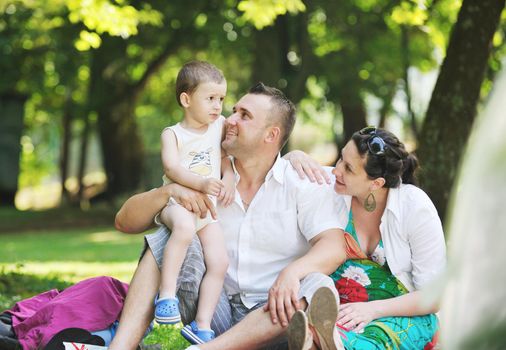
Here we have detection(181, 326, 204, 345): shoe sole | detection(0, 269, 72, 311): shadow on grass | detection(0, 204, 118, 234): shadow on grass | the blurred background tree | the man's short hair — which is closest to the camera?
detection(181, 326, 204, 345): shoe sole

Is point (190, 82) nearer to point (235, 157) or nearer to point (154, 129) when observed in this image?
point (235, 157)

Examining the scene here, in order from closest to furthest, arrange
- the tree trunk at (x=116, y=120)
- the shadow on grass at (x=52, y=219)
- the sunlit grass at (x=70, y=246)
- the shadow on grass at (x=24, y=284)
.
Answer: the shadow on grass at (x=24, y=284), the sunlit grass at (x=70, y=246), the shadow on grass at (x=52, y=219), the tree trunk at (x=116, y=120)

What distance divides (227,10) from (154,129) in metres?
17.7

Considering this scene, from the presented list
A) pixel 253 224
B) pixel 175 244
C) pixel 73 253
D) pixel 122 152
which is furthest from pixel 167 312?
pixel 122 152

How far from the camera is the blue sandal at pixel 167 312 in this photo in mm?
3510

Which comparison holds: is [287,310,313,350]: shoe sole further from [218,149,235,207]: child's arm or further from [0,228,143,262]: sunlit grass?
[0,228,143,262]: sunlit grass

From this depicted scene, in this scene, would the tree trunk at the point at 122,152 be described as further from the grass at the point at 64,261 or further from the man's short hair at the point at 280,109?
the man's short hair at the point at 280,109

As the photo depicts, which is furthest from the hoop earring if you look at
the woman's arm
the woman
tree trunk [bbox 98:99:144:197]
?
tree trunk [bbox 98:99:144:197]

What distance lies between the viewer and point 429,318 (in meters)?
3.83

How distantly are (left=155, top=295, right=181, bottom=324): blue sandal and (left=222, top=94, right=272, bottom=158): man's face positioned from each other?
88cm

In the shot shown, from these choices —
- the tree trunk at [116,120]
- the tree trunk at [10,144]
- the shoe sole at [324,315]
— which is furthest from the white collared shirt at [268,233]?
the tree trunk at [10,144]

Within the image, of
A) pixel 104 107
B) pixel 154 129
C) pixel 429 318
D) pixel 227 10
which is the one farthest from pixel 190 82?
pixel 154 129

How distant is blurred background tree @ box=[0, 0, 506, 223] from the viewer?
7.30m

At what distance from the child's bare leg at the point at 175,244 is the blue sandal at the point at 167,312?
0.13 feet
